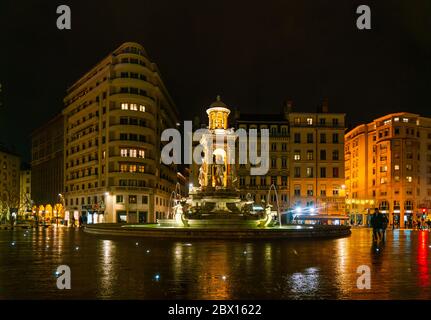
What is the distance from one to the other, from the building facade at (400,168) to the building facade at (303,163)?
38.9 ft

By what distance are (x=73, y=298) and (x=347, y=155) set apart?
459 feet

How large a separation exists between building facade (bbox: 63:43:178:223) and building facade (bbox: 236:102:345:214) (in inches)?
751

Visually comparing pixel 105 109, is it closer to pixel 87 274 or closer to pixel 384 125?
pixel 384 125

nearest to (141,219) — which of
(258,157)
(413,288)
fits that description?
(258,157)

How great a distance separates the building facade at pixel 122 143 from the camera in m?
93.0

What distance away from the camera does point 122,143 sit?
93.3 meters

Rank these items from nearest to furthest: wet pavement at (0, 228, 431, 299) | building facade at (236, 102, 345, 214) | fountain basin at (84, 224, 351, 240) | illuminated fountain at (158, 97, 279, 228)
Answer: wet pavement at (0, 228, 431, 299), fountain basin at (84, 224, 351, 240), illuminated fountain at (158, 97, 279, 228), building facade at (236, 102, 345, 214)

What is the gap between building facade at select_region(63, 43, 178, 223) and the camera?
305 feet

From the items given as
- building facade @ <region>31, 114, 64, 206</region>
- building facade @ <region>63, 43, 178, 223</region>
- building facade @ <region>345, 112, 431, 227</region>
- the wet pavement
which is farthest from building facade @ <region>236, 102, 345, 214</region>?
the wet pavement

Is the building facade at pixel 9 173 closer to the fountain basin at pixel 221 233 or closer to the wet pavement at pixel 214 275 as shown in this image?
the fountain basin at pixel 221 233

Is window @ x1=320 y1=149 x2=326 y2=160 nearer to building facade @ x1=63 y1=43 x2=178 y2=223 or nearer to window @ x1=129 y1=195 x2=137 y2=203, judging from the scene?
building facade @ x1=63 y1=43 x2=178 y2=223

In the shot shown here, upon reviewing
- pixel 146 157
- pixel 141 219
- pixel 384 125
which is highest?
pixel 384 125
